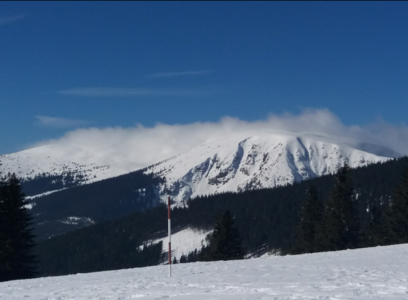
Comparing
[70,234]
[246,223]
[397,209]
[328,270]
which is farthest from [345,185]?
[70,234]

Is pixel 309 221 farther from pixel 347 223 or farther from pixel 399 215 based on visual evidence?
pixel 399 215

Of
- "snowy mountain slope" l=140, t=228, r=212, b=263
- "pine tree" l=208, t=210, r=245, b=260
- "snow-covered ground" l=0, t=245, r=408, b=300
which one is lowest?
"snow-covered ground" l=0, t=245, r=408, b=300

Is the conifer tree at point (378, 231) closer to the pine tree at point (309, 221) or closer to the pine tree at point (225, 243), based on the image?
the pine tree at point (309, 221)

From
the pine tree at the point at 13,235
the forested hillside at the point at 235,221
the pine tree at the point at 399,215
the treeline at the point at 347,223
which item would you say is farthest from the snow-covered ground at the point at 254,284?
the forested hillside at the point at 235,221

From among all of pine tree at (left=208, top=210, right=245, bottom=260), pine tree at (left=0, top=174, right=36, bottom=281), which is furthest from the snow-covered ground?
pine tree at (left=208, top=210, right=245, bottom=260)

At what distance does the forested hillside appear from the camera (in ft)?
444

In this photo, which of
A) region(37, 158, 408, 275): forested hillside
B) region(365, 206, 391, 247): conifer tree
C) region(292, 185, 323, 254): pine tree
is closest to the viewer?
region(365, 206, 391, 247): conifer tree

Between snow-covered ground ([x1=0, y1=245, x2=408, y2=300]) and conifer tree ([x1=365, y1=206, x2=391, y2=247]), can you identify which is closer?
snow-covered ground ([x1=0, y1=245, x2=408, y2=300])

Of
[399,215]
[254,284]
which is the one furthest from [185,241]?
[254,284]

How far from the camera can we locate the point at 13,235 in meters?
31.5

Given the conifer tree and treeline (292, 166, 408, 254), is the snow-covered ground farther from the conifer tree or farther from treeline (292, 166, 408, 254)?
the conifer tree

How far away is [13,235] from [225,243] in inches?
683

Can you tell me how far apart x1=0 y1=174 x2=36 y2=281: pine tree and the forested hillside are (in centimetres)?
9118

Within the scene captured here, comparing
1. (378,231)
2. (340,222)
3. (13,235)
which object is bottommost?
(13,235)
